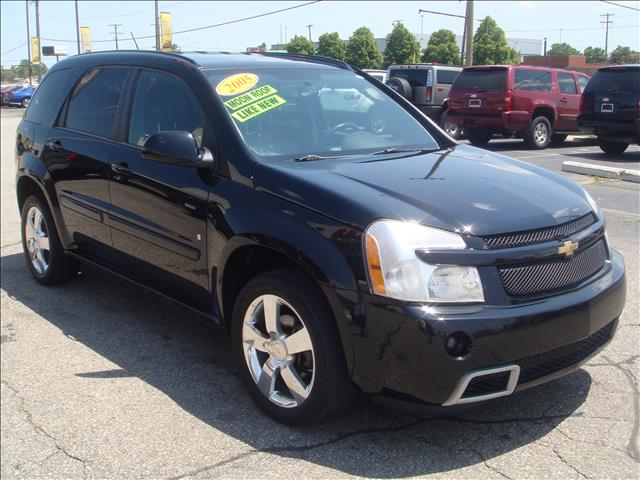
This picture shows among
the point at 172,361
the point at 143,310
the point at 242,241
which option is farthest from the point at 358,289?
the point at 143,310

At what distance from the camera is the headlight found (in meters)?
2.85

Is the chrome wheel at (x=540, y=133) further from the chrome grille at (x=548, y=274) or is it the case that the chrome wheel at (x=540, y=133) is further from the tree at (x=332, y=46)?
the tree at (x=332, y=46)

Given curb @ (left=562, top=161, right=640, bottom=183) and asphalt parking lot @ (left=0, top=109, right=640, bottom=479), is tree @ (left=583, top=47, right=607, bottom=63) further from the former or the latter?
asphalt parking lot @ (left=0, top=109, right=640, bottom=479)

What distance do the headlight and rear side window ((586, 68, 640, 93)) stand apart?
1184 cm

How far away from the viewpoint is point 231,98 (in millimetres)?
3943

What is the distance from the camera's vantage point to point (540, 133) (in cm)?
1587

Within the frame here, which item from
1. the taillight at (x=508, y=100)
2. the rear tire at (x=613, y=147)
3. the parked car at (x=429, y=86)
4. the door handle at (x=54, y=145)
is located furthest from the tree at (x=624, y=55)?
the door handle at (x=54, y=145)

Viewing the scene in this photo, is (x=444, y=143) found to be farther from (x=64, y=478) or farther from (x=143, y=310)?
(x=64, y=478)

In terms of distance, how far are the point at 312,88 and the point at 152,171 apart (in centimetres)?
112

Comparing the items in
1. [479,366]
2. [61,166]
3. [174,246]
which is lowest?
[479,366]

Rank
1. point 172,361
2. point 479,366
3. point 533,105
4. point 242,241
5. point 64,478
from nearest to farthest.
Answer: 1. point 479,366
2. point 64,478
3. point 242,241
4. point 172,361
5. point 533,105

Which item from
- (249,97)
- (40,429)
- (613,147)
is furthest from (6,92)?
(40,429)

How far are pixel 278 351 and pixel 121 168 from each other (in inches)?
71.5

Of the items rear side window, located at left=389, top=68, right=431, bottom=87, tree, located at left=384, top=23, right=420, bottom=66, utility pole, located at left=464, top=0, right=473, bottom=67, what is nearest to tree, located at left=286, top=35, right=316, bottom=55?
tree, located at left=384, top=23, right=420, bottom=66
